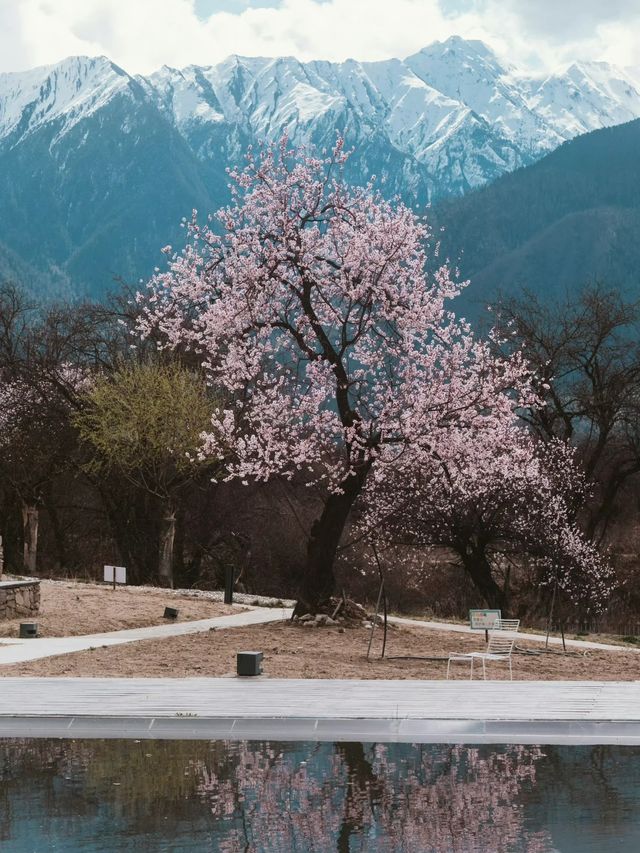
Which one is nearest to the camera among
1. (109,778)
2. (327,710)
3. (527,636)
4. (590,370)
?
(109,778)

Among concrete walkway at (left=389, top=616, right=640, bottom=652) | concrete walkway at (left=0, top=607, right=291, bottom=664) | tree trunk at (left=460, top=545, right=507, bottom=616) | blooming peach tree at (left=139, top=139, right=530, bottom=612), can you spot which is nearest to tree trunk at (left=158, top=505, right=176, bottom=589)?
tree trunk at (left=460, top=545, right=507, bottom=616)

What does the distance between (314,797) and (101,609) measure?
16.6 meters

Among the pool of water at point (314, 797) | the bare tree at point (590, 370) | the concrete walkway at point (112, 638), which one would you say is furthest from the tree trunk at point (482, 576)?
the pool of water at point (314, 797)

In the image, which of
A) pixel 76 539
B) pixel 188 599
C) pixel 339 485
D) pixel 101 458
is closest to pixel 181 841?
pixel 339 485

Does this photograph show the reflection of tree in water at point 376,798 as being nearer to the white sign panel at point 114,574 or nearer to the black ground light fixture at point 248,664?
the black ground light fixture at point 248,664

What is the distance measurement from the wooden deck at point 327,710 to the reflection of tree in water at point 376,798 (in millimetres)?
655

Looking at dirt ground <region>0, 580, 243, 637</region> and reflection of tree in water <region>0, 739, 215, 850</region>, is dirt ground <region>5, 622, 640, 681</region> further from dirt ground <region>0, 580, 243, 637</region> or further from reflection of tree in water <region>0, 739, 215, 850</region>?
reflection of tree in water <region>0, 739, 215, 850</region>

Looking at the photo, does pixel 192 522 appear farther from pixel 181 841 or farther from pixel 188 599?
pixel 181 841

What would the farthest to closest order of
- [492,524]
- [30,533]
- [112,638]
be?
[30,533], [492,524], [112,638]

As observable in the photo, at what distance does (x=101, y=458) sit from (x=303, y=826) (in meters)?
37.8

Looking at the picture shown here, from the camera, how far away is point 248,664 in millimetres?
15719

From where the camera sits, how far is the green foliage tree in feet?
135

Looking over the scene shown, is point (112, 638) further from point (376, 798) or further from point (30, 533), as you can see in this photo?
point (30, 533)

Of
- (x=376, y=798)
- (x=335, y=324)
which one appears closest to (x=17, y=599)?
(x=335, y=324)
